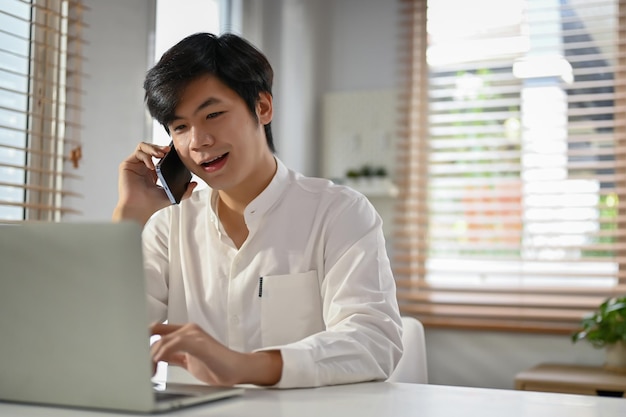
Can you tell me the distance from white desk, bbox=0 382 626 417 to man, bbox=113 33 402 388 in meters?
0.28

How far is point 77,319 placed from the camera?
0.95 metres

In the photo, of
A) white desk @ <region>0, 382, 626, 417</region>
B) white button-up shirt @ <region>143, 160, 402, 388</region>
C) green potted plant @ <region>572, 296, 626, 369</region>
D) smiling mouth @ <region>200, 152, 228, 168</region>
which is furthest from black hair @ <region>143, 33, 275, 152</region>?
green potted plant @ <region>572, 296, 626, 369</region>

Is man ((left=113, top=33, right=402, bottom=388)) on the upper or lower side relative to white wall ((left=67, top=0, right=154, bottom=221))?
lower

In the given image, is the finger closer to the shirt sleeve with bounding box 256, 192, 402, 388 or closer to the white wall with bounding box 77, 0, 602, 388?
the shirt sleeve with bounding box 256, 192, 402, 388

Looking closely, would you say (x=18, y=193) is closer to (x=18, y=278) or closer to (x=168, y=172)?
(x=168, y=172)

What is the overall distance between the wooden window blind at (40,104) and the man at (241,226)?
29.1 inches

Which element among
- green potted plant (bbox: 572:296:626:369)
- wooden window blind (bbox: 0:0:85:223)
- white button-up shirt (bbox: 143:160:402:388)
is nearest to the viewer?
white button-up shirt (bbox: 143:160:402:388)

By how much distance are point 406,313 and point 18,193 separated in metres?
1.99

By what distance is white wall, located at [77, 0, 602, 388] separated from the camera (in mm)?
2727

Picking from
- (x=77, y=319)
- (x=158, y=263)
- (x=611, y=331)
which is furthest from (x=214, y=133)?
(x=611, y=331)

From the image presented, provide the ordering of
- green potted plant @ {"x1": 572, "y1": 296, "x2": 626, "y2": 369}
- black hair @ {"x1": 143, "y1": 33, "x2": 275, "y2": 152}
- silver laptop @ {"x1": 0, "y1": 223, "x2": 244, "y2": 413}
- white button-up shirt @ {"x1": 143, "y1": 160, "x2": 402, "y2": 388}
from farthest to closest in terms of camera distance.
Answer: green potted plant @ {"x1": 572, "y1": 296, "x2": 626, "y2": 369} → black hair @ {"x1": 143, "y1": 33, "x2": 275, "y2": 152} → white button-up shirt @ {"x1": 143, "y1": 160, "x2": 402, "y2": 388} → silver laptop @ {"x1": 0, "y1": 223, "x2": 244, "y2": 413}

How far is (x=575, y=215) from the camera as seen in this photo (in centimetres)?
367

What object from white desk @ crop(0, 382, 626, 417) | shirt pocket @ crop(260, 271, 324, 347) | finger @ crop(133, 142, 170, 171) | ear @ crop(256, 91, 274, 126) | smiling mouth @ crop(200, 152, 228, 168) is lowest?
white desk @ crop(0, 382, 626, 417)

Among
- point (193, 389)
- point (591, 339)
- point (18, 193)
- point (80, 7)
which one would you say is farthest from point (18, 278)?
point (591, 339)
